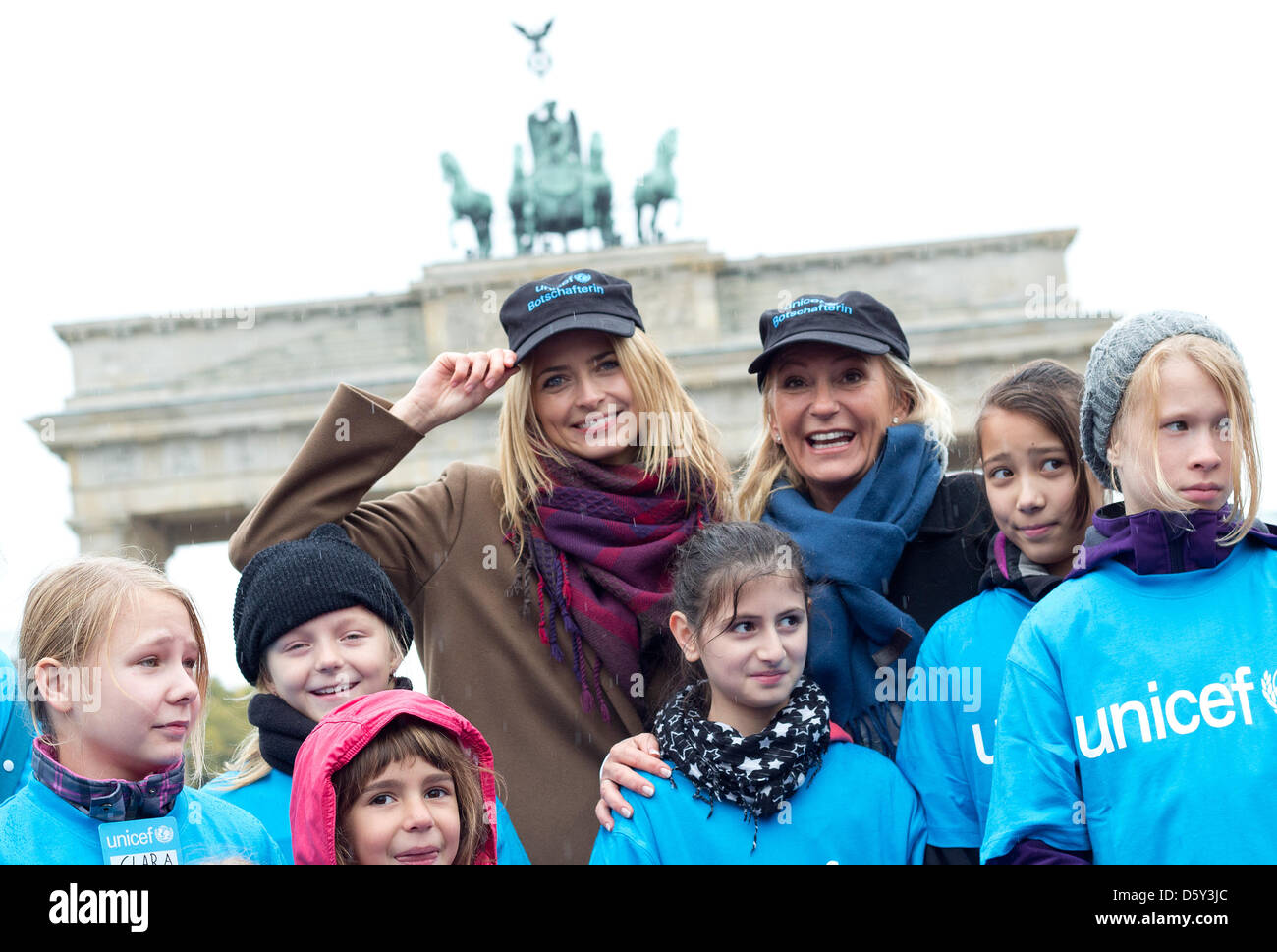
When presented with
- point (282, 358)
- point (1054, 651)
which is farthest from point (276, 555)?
point (282, 358)

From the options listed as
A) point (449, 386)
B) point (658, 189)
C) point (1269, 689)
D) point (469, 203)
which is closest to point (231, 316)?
point (469, 203)

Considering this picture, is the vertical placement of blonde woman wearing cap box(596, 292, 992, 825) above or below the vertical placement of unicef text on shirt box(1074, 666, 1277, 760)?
above

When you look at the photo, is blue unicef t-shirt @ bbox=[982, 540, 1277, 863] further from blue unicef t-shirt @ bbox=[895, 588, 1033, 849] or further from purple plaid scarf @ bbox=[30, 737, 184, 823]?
purple plaid scarf @ bbox=[30, 737, 184, 823]

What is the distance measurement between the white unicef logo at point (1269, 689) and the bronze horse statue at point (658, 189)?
67.7ft

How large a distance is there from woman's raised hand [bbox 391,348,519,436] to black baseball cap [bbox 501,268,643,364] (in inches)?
3.1

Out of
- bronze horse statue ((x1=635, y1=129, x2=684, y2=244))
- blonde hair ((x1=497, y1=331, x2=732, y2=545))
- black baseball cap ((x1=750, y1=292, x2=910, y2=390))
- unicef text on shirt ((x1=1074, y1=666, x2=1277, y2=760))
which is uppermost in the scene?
bronze horse statue ((x1=635, y1=129, x2=684, y2=244))

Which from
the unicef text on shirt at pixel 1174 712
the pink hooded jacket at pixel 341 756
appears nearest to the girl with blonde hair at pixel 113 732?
the pink hooded jacket at pixel 341 756

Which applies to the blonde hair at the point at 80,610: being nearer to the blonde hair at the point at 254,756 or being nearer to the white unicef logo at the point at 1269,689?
the blonde hair at the point at 254,756

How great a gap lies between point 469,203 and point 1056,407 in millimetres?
20270

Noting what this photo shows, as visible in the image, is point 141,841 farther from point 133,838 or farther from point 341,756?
point 341,756

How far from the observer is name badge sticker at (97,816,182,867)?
285 centimetres

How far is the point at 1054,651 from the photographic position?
9.52 ft

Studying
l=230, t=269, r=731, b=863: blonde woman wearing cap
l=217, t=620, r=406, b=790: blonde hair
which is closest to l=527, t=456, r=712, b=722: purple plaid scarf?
l=230, t=269, r=731, b=863: blonde woman wearing cap

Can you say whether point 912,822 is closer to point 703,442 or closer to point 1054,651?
point 1054,651
